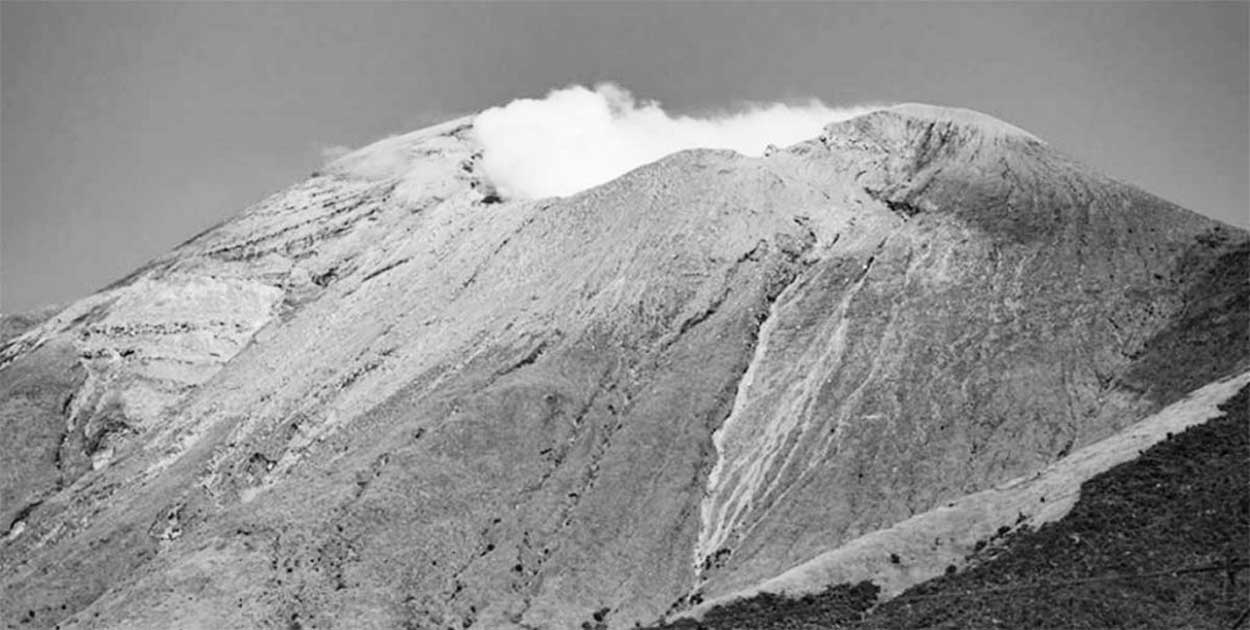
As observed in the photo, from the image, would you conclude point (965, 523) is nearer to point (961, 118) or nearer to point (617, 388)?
point (617, 388)

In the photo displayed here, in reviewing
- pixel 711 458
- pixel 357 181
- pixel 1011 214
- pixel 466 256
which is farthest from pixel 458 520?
pixel 357 181

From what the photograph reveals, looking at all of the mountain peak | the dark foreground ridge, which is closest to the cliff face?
the mountain peak

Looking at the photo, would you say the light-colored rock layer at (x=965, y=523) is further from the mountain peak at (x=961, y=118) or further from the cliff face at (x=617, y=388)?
the mountain peak at (x=961, y=118)

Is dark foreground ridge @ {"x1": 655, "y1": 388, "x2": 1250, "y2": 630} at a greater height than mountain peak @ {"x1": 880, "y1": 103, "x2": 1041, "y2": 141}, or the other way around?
mountain peak @ {"x1": 880, "y1": 103, "x2": 1041, "y2": 141}

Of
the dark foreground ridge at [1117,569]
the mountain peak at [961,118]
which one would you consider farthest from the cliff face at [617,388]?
the dark foreground ridge at [1117,569]

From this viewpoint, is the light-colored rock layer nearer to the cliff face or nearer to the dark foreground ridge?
the dark foreground ridge

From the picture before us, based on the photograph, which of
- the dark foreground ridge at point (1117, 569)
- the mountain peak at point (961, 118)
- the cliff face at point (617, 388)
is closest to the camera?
the dark foreground ridge at point (1117, 569)

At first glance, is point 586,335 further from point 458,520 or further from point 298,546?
point 298,546
